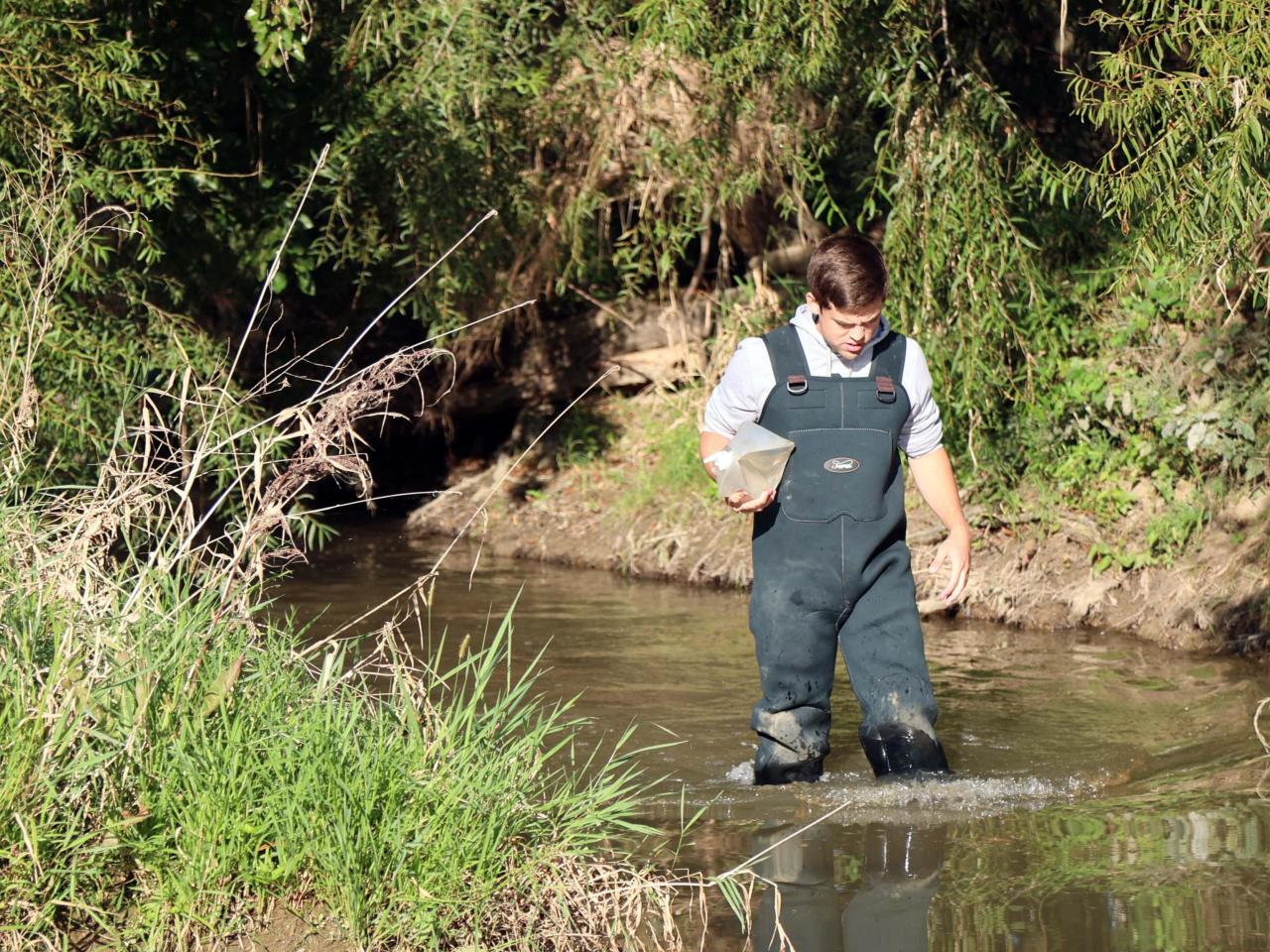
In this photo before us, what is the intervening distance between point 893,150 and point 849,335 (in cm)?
479

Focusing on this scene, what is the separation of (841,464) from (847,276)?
24.3 inches

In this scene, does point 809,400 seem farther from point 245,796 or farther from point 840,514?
point 245,796

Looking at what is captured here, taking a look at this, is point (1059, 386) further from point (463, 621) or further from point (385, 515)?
point (385, 515)

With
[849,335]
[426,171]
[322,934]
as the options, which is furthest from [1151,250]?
[426,171]

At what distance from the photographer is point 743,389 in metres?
5.29

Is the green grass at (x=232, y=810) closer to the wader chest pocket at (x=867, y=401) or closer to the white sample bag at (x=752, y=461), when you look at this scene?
the white sample bag at (x=752, y=461)

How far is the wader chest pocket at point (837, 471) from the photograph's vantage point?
5238 millimetres

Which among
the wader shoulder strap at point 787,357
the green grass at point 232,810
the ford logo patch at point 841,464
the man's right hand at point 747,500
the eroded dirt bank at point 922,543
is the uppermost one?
the wader shoulder strap at point 787,357

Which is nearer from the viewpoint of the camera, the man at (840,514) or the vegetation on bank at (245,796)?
the vegetation on bank at (245,796)

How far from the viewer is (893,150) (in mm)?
9602

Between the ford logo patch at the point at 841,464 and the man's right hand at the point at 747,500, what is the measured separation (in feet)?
0.71

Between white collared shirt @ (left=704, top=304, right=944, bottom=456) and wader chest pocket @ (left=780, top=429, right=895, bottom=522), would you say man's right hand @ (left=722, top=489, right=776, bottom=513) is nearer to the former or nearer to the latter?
wader chest pocket @ (left=780, top=429, right=895, bottom=522)

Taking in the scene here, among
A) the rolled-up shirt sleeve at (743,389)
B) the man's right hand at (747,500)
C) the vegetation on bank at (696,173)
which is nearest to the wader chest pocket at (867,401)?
the rolled-up shirt sleeve at (743,389)

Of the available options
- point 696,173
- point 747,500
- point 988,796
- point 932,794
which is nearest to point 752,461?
point 747,500
